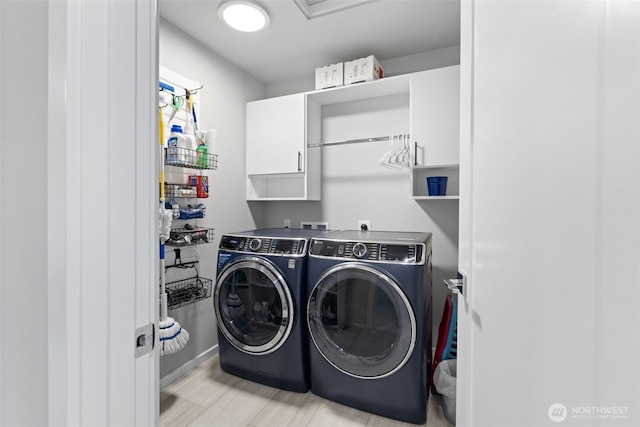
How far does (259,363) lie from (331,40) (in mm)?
2383

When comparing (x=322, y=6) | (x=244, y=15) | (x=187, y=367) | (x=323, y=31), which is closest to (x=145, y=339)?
(x=187, y=367)

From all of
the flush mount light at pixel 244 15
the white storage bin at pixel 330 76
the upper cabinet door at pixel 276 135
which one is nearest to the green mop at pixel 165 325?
the flush mount light at pixel 244 15

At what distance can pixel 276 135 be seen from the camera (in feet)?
8.14

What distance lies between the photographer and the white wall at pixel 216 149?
202 cm

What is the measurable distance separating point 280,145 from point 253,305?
4.35ft

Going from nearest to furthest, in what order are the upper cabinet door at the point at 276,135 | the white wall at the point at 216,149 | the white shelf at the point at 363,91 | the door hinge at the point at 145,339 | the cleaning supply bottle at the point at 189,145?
the door hinge at the point at 145,339, the cleaning supply bottle at the point at 189,145, the white wall at the point at 216,149, the white shelf at the point at 363,91, the upper cabinet door at the point at 276,135

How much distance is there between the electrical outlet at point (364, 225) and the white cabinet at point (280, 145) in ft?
1.53

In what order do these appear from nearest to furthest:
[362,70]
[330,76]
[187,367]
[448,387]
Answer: [448,387] → [187,367] → [362,70] → [330,76]
